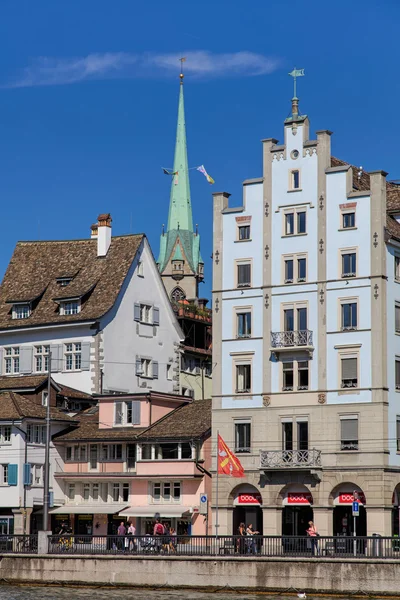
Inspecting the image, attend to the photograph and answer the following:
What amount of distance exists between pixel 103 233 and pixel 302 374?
1109 inches

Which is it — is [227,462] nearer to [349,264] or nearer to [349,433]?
[349,433]

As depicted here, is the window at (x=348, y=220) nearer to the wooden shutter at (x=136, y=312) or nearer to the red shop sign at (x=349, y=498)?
the red shop sign at (x=349, y=498)

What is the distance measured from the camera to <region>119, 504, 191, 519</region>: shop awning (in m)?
91.4

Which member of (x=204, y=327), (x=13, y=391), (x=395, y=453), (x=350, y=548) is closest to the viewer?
(x=350, y=548)

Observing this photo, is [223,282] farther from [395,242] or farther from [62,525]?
[62,525]

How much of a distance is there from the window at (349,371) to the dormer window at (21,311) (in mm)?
30892

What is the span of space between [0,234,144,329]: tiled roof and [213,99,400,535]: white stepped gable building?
52.4 ft

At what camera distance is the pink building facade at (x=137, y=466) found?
92.2m

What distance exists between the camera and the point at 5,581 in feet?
265

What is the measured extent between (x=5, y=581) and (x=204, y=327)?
53.3 meters

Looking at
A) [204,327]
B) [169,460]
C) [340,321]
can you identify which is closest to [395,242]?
[340,321]

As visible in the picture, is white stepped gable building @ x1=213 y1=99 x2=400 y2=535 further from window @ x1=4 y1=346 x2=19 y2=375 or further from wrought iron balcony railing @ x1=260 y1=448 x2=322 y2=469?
window @ x1=4 y1=346 x2=19 y2=375

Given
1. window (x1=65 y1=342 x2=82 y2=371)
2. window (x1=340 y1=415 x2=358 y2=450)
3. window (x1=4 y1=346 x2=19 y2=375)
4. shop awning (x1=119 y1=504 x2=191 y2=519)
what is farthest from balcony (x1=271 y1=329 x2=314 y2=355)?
window (x1=4 y1=346 x2=19 y2=375)

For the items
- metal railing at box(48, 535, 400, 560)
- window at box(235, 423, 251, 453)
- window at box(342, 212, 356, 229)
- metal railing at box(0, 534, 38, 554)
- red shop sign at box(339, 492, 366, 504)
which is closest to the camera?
metal railing at box(48, 535, 400, 560)
